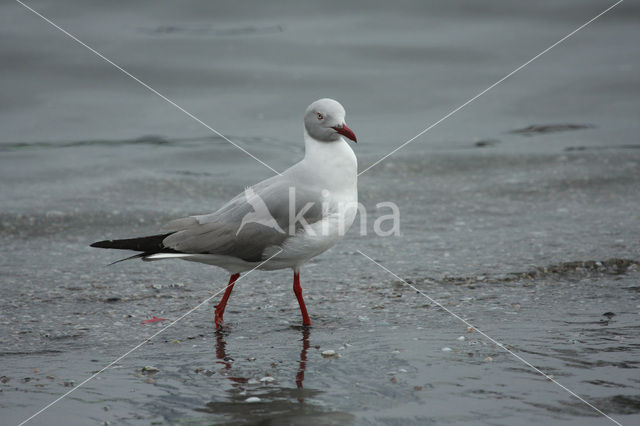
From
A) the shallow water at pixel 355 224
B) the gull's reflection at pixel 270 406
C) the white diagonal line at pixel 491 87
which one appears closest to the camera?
the gull's reflection at pixel 270 406

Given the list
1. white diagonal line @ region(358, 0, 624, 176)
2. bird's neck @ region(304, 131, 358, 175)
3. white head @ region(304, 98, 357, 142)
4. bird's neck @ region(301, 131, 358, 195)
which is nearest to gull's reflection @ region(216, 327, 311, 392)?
bird's neck @ region(301, 131, 358, 195)

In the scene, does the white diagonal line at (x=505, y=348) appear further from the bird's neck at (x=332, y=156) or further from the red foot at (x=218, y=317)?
the red foot at (x=218, y=317)

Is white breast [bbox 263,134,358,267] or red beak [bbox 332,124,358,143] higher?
red beak [bbox 332,124,358,143]

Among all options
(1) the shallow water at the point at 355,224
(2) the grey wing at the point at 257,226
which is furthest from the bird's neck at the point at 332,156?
(1) the shallow water at the point at 355,224

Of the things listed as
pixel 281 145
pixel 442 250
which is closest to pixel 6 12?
pixel 281 145

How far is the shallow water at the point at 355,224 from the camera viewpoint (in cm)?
407

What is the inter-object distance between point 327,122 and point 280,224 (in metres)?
0.75

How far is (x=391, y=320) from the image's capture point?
201 inches

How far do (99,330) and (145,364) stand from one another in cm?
73

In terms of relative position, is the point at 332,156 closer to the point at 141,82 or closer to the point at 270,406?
the point at 270,406

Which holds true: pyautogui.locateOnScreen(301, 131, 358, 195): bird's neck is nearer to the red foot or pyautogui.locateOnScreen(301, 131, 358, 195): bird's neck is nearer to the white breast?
the white breast

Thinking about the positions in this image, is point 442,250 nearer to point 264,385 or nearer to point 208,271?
point 208,271

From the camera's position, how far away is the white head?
527 centimetres

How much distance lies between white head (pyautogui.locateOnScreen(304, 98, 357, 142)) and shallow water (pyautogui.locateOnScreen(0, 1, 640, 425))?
1.14 metres
